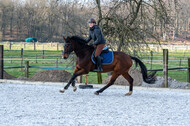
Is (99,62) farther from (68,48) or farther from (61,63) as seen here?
(61,63)

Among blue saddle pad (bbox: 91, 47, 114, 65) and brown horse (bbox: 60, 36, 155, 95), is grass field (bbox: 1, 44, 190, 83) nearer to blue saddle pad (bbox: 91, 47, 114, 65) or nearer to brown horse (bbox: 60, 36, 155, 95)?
brown horse (bbox: 60, 36, 155, 95)

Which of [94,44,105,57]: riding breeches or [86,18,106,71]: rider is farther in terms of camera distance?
[94,44,105,57]: riding breeches

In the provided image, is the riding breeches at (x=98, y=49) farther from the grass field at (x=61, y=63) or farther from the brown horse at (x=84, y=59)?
the grass field at (x=61, y=63)

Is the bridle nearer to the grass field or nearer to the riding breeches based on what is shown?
the riding breeches

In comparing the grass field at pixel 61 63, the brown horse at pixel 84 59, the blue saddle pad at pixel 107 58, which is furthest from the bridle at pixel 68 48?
the grass field at pixel 61 63

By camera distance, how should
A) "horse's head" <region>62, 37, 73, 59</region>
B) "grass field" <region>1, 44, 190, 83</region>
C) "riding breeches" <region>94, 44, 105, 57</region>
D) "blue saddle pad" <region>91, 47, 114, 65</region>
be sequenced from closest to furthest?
1. "horse's head" <region>62, 37, 73, 59</region>
2. "riding breeches" <region>94, 44, 105, 57</region>
3. "blue saddle pad" <region>91, 47, 114, 65</region>
4. "grass field" <region>1, 44, 190, 83</region>

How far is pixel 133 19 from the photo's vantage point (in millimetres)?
16797

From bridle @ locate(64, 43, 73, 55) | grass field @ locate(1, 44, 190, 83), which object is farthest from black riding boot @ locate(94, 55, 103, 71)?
grass field @ locate(1, 44, 190, 83)

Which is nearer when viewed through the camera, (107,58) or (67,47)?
(67,47)

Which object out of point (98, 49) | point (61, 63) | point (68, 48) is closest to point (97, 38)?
point (98, 49)

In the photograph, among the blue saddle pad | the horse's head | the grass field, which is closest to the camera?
the horse's head

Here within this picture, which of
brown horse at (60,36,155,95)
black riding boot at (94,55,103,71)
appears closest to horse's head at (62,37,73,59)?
brown horse at (60,36,155,95)

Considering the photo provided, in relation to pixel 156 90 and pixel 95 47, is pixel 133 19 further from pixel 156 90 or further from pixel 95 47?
pixel 95 47

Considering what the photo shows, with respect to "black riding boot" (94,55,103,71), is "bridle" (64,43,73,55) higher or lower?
higher
